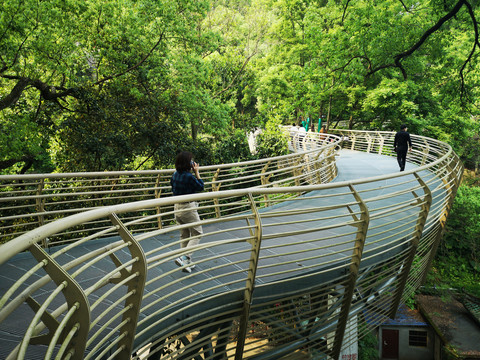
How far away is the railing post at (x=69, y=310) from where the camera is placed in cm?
156

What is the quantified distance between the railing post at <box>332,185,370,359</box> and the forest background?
7.93m

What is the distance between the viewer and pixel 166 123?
13.3m

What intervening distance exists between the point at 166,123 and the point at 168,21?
370cm

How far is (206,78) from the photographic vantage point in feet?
54.7

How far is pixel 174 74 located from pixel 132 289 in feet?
50.5

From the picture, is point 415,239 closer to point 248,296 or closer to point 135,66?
point 248,296

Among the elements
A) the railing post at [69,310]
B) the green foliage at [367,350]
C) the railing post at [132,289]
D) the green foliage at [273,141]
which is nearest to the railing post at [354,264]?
the railing post at [132,289]

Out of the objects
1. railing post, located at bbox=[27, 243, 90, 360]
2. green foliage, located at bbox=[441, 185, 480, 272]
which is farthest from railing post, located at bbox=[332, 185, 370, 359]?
green foliage, located at bbox=[441, 185, 480, 272]

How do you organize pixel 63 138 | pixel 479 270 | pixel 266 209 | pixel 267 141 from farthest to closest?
pixel 479 270 < pixel 267 141 < pixel 63 138 < pixel 266 209

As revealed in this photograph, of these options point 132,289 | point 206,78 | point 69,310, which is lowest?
point 132,289

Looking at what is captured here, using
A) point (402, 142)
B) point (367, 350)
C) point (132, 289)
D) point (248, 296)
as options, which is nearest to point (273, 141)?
point (402, 142)

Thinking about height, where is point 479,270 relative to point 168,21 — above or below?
below

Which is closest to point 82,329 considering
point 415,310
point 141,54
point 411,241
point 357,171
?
point 411,241

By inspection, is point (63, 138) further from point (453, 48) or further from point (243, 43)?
point (453, 48)
